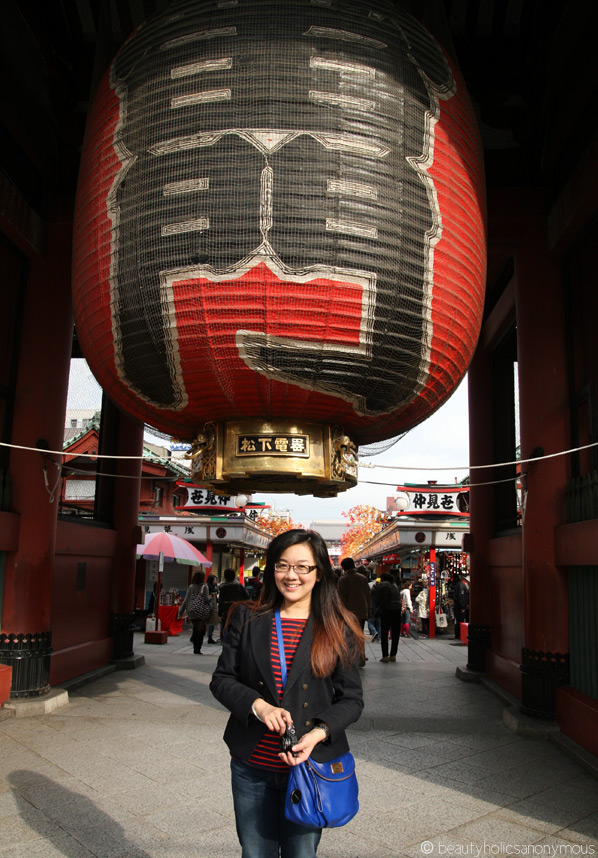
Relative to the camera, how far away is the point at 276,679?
2174 mm

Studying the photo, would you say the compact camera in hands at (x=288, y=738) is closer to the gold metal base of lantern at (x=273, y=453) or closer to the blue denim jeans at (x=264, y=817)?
the blue denim jeans at (x=264, y=817)

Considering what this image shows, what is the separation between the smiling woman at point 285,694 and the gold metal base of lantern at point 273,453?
98 cm

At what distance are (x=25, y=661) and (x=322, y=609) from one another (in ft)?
17.1

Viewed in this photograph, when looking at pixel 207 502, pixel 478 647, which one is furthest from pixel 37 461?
pixel 207 502

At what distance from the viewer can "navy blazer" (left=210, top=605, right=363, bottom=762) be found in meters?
2.10

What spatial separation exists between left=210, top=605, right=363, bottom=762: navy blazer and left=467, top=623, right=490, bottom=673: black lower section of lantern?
24.5 ft

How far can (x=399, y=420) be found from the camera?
3.71 m

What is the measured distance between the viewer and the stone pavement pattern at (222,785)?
11.4 feet

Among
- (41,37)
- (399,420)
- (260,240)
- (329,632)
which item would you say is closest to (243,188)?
(260,240)

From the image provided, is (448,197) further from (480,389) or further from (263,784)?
(480,389)

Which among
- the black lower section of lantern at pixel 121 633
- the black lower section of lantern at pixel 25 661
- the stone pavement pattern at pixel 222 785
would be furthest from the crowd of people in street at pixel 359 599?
the black lower section of lantern at pixel 25 661

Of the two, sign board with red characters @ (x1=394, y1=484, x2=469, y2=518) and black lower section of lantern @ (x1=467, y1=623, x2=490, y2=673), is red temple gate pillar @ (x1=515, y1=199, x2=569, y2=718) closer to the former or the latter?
black lower section of lantern @ (x1=467, y1=623, x2=490, y2=673)

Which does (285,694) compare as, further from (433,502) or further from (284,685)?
(433,502)

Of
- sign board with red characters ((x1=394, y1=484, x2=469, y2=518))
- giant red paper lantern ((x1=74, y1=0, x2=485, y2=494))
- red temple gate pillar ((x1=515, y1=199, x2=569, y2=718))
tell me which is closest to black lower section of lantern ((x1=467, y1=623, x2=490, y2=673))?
red temple gate pillar ((x1=515, y1=199, x2=569, y2=718))
